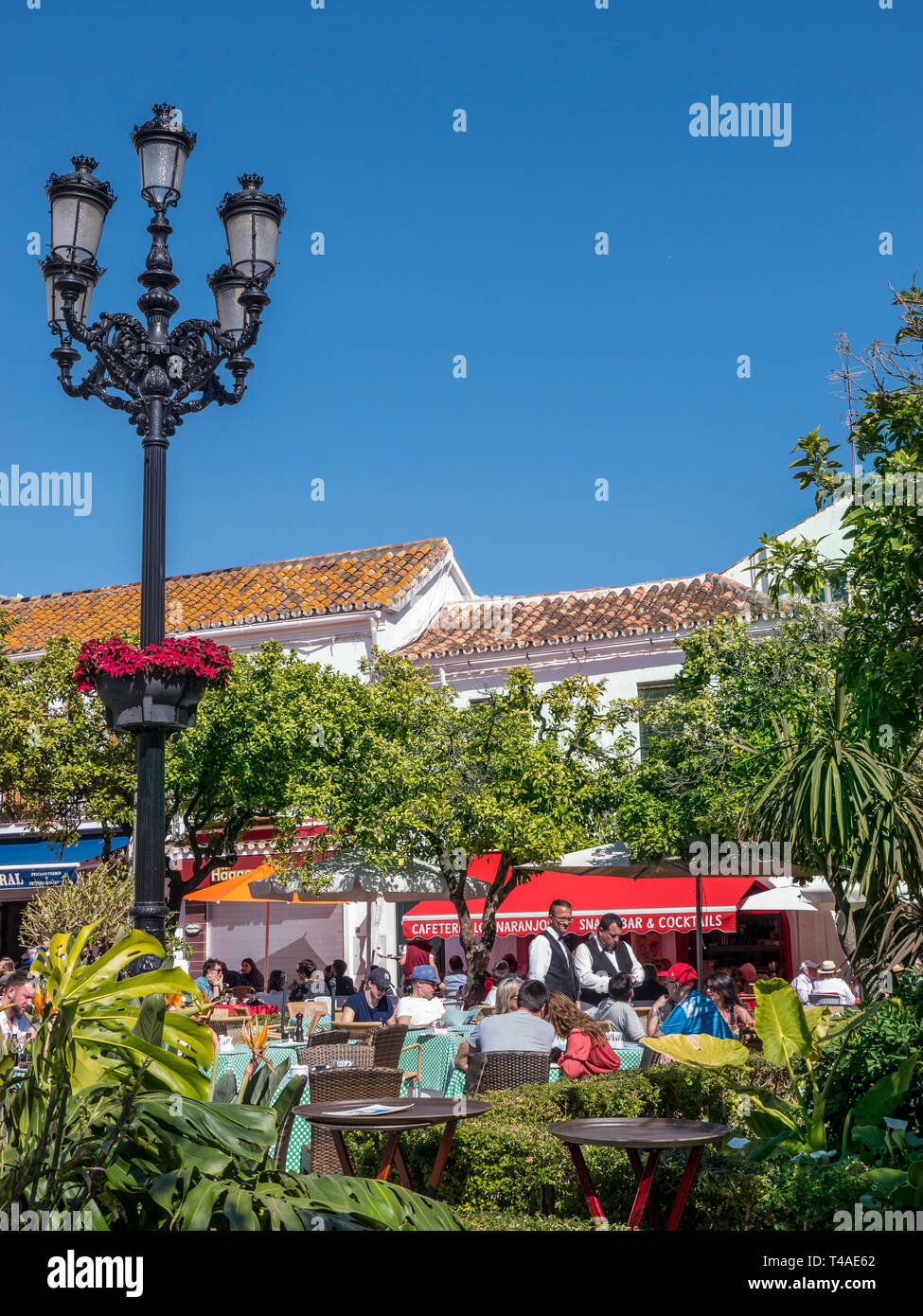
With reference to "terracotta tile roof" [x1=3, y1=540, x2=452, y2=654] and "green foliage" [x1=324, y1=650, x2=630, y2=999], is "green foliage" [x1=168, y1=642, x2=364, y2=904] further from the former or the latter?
"terracotta tile roof" [x1=3, y1=540, x2=452, y2=654]

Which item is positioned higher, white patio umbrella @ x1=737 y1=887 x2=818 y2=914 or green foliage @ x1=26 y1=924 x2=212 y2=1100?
green foliage @ x1=26 y1=924 x2=212 y2=1100

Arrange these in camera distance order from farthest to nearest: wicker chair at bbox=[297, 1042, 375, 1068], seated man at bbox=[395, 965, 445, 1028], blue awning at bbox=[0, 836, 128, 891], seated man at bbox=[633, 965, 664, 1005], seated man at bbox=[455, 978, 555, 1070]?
blue awning at bbox=[0, 836, 128, 891] < seated man at bbox=[633, 965, 664, 1005] < seated man at bbox=[395, 965, 445, 1028] < wicker chair at bbox=[297, 1042, 375, 1068] < seated man at bbox=[455, 978, 555, 1070]

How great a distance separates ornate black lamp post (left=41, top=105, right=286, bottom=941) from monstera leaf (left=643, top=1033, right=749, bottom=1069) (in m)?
3.70

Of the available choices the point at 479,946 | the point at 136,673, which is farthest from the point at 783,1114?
the point at 479,946

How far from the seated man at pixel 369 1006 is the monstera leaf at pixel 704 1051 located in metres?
7.72

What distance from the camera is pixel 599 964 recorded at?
12.6m

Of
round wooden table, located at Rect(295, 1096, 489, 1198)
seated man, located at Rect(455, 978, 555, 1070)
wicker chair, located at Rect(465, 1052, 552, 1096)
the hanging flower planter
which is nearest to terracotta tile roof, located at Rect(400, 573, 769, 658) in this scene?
seated man, located at Rect(455, 978, 555, 1070)

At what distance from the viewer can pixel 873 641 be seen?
18.9 ft

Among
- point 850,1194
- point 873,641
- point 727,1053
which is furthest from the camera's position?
point 727,1053

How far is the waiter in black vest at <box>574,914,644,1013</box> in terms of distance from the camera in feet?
40.7

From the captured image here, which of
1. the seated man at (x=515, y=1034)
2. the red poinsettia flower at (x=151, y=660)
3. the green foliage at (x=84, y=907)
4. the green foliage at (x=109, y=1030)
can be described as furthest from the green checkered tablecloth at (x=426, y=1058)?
the green foliage at (x=109, y=1030)

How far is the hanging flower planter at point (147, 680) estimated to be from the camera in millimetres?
7055
